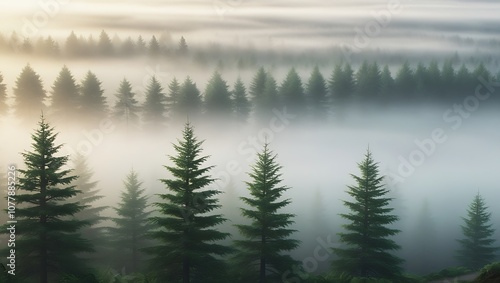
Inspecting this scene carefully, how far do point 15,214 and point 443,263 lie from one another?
51.7 metres

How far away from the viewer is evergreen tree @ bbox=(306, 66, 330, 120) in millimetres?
115188

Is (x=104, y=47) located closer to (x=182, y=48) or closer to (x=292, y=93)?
(x=182, y=48)

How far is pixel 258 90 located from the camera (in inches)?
4537

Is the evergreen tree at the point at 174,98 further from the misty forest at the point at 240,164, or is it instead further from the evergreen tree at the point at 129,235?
the evergreen tree at the point at 129,235

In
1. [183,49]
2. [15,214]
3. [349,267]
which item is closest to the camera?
[15,214]

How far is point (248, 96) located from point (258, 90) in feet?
18.8

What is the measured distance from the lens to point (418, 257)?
7056cm

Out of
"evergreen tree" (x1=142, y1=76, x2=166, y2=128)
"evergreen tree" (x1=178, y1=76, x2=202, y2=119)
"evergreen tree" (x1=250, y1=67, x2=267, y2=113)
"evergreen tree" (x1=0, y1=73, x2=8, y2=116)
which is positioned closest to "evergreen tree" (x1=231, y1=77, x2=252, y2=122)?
"evergreen tree" (x1=250, y1=67, x2=267, y2=113)

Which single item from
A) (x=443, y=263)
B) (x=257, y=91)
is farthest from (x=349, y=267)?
(x=257, y=91)

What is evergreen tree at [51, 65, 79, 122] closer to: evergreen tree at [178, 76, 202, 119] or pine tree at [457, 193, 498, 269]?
evergreen tree at [178, 76, 202, 119]

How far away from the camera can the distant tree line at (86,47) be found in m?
128

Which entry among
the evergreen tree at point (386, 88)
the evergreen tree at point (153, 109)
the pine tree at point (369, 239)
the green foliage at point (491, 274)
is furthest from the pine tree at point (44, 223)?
the evergreen tree at point (386, 88)

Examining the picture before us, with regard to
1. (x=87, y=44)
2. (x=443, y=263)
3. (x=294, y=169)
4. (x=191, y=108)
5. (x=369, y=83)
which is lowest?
(x=443, y=263)

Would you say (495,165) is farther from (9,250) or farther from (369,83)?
(9,250)
